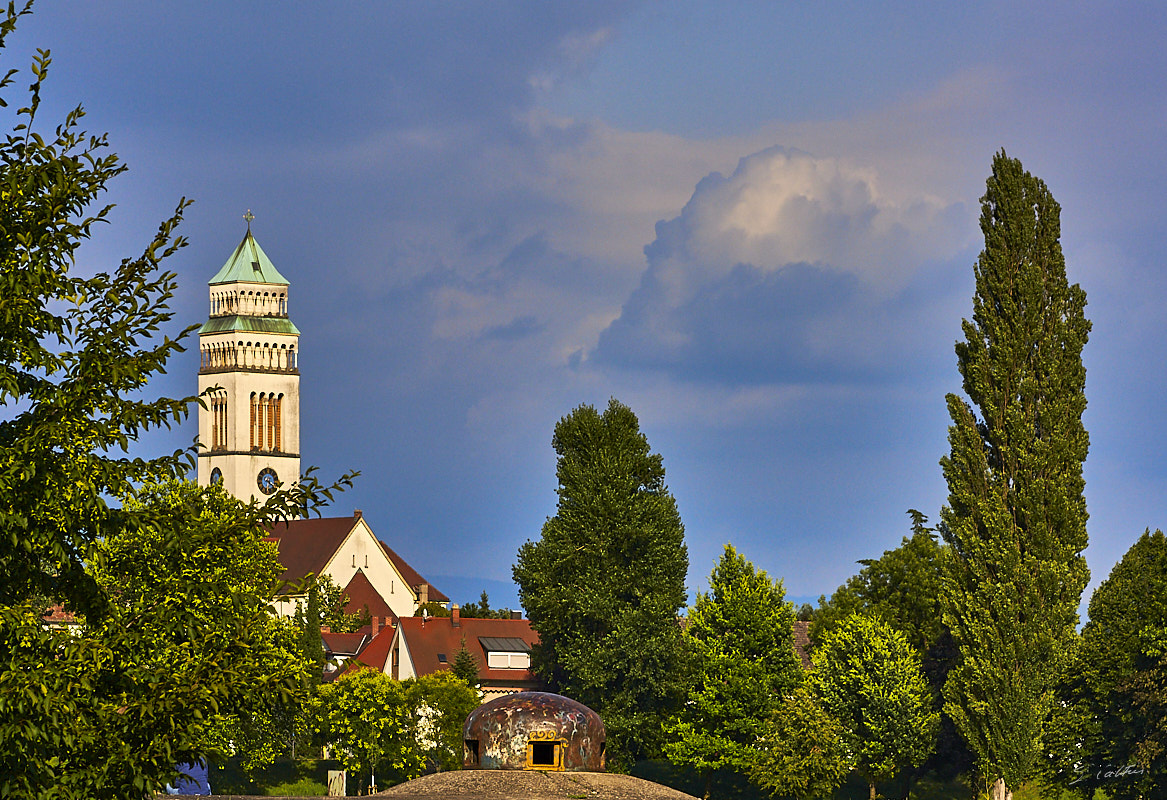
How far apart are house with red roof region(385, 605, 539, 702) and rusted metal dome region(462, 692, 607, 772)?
4642cm

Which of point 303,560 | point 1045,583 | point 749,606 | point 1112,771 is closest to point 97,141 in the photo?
point 1045,583

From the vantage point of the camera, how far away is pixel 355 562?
140375 millimetres

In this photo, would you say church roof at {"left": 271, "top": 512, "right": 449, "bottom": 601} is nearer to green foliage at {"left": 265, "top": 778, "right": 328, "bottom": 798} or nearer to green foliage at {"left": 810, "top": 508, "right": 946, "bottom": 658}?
green foliage at {"left": 265, "top": 778, "right": 328, "bottom": 798}

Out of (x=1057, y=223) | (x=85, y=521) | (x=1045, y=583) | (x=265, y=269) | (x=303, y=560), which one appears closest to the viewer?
(x=85, y=521)

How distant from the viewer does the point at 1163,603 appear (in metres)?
60.0

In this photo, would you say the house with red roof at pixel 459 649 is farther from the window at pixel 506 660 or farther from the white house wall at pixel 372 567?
the white house wall at pixel 372 567

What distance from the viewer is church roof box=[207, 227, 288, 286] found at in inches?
7146

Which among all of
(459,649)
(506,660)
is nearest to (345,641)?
(459,649)

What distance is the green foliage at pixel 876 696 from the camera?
6594cm

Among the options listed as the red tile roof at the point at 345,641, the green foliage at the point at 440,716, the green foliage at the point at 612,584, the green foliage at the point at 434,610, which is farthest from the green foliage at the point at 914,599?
the green foliage at the point at 434,610

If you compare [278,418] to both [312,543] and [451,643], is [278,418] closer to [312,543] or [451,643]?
[312,543]

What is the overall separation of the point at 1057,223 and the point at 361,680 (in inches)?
1566

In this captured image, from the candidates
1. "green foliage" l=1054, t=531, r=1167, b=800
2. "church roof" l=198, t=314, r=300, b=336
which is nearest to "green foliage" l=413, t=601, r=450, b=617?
"church roof" l=198, t=314, r=300, b=336

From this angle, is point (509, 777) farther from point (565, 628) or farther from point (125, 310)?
point (125, 310)
